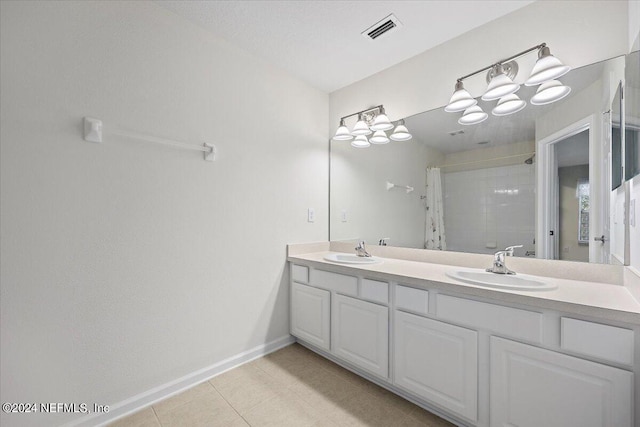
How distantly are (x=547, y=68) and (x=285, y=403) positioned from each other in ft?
7.66

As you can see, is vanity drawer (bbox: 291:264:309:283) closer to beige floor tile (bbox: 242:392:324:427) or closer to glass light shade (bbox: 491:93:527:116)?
beige floor tile (bbox: 242:392:324:427)

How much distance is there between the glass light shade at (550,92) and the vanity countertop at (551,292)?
993mm

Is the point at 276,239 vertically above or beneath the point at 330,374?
above

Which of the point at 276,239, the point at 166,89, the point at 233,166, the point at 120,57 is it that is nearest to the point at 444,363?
the point at 276,239

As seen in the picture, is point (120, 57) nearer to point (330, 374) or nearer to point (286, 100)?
point (286, 100)

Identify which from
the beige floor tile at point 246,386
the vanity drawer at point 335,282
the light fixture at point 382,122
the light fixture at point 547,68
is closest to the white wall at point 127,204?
the beige floor tile at point 246,386

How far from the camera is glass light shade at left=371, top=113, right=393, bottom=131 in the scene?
7.53 ft

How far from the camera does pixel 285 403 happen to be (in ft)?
5.54

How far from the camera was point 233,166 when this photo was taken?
207cm

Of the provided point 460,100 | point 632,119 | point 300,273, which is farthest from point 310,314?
point 632,119

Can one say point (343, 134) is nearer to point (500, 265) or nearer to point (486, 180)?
point (486, 180)

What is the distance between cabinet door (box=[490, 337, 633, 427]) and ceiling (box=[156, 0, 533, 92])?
1853 millimetres

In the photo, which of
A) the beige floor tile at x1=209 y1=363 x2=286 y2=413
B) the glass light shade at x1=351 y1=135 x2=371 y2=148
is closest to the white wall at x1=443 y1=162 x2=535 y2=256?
the glass light shade at x1=351 y1=135 x2=371 y2=148

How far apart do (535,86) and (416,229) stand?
1.14m
